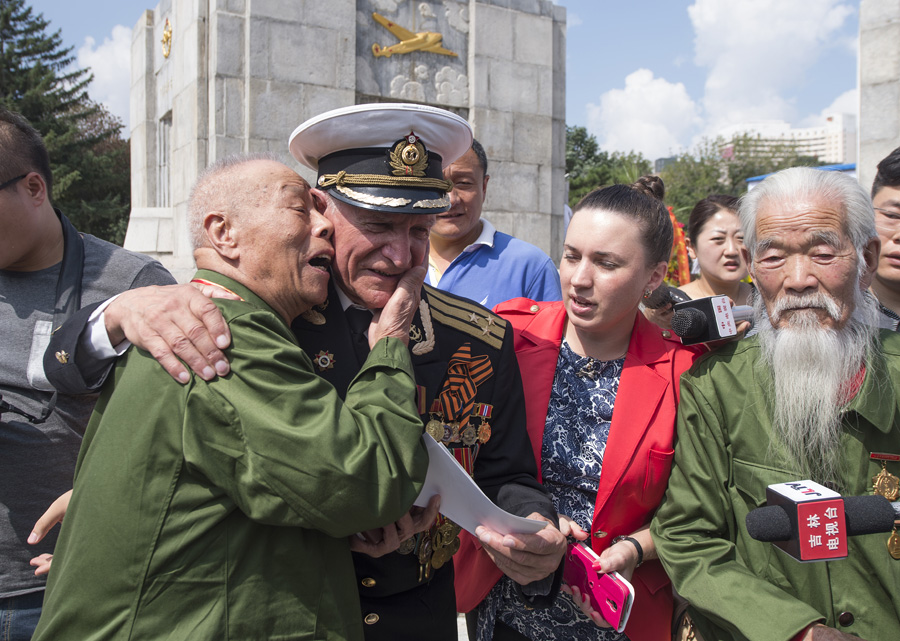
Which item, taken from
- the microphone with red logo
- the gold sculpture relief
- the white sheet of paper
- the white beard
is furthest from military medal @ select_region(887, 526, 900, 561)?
the gold sculpture relief

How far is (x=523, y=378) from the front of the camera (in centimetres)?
238

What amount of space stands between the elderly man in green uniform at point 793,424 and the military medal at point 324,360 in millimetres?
1060

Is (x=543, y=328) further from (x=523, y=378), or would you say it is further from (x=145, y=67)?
(x=145, y=67)

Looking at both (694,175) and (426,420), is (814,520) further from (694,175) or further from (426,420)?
(694,175)

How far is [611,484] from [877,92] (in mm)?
5997

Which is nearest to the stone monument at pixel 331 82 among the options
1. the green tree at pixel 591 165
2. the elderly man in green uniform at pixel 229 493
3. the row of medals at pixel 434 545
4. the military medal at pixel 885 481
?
the row of medals at pixel 434 545

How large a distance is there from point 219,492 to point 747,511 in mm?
1423

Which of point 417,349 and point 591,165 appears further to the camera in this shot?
point 591,165

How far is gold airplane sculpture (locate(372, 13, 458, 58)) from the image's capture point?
8.59m

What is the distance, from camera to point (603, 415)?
2.28 m

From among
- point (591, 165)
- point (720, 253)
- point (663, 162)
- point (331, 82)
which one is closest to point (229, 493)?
point (720, 253)

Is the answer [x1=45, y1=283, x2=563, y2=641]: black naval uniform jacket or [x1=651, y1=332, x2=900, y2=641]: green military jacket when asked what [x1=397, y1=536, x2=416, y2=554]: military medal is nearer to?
[x1=45, y1=283, x2=563, y2=641]: black naval uniform jacket

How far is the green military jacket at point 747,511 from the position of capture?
1.77 metres

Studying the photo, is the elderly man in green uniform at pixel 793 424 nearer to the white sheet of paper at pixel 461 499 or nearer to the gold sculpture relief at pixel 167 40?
the white sheet of paper at pixel 461 499
